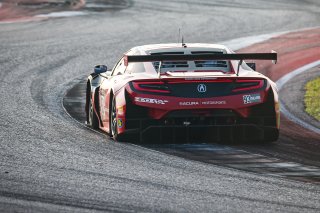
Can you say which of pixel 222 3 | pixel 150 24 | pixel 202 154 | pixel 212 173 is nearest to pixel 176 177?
pixel 212 173

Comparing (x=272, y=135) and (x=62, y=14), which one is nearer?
(x=272, y=135)

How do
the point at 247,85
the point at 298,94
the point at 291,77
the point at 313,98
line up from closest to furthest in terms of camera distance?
the point at 247,85, the point at 313,98, the point at 298,94, the point at 291,77

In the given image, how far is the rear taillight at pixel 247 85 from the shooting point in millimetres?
11844

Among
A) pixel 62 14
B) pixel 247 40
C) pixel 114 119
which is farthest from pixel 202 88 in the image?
pixel 62 14

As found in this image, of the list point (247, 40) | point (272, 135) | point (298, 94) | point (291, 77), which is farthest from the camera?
point (247, 40)

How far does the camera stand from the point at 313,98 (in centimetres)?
1692

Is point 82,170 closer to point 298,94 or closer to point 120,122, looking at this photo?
point 120,122

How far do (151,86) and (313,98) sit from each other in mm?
5732

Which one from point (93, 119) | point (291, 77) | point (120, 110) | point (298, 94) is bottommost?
point (291, 77)

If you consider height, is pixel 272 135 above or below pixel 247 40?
above

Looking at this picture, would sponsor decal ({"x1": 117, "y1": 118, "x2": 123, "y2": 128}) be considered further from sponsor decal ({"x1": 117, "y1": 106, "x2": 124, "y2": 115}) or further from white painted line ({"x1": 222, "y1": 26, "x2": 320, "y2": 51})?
white painted line ({"x1": 222, "y1": 26, "x2": 320, "y2": 51})

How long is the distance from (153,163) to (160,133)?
4.65ft

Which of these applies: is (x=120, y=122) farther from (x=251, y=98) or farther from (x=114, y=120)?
(x=251, y=98)

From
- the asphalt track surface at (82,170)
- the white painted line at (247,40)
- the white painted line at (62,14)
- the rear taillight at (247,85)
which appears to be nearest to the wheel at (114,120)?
the asphalt track surface at (82,170)
